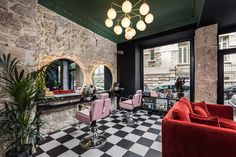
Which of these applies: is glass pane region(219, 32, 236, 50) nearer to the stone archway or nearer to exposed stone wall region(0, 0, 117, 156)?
exposed stone wall region(0, 0, 117, 156)

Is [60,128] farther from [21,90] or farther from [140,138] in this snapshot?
[140,138]

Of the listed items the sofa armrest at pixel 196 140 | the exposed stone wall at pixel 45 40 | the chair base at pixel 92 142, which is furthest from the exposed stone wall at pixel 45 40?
the sofa armrest at pixel 196 140

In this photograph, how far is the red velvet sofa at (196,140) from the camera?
123 centimetres

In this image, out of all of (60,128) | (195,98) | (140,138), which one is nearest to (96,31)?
(60,128)

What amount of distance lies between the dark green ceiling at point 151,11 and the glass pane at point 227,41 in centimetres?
88

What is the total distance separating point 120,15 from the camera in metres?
3.26

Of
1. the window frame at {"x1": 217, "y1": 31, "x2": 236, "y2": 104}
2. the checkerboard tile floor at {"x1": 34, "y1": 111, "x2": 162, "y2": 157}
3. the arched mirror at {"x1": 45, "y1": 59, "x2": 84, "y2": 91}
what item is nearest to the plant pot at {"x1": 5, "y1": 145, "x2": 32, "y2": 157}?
the checkerboard tile floor at {"x1": 34, "y1": 111, "x2": 162, "y2": 157}

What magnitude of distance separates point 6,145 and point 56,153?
2.37ft

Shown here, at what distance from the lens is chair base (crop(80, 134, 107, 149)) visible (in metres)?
2.18

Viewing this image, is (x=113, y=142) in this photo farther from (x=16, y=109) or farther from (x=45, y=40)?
(x=45, y=40)

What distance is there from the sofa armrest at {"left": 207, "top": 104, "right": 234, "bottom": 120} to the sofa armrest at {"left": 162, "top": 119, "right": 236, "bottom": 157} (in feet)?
5.07

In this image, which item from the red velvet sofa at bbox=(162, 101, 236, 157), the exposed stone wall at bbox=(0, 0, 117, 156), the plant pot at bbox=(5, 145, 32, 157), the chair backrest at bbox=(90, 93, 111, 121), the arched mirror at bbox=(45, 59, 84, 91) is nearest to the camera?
the red velvet sofa at bbox=(162, 101, 236, 157)

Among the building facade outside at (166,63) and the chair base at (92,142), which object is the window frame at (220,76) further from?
the chair base at (92,142)

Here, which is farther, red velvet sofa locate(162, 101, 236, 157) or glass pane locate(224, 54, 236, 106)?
glass pane locate(224, 54, 236, 106)
